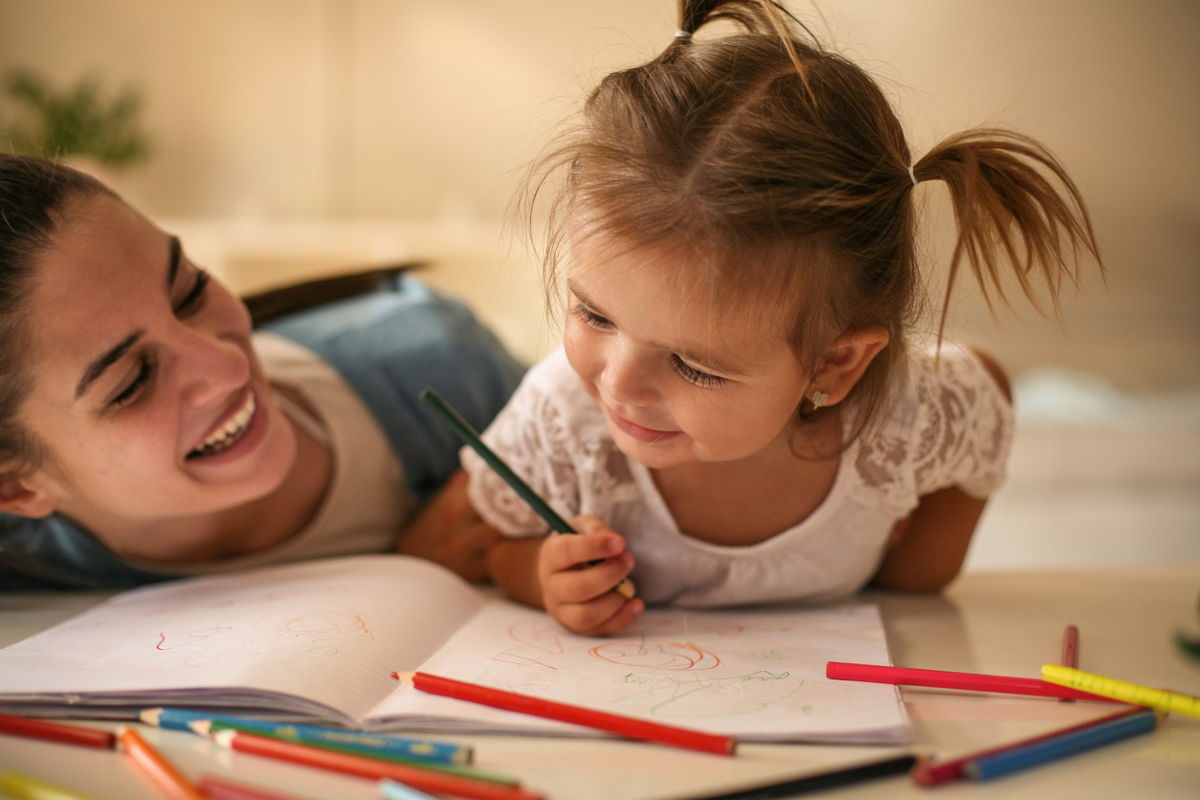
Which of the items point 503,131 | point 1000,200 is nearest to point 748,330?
point 1000,200

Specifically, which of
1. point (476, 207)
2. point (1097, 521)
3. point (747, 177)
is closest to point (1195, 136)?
point (1097, 521)

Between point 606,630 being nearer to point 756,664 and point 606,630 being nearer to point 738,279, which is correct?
point 756,664

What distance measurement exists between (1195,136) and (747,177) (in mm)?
1825

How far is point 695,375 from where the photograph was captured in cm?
59

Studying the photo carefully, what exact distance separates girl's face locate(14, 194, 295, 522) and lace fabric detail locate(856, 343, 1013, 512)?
470 mm

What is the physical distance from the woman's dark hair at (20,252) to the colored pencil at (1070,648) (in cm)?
69

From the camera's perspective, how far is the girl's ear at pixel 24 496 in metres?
0.75

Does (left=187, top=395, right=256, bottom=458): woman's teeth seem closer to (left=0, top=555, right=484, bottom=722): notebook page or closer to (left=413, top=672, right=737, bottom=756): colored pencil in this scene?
(left=0, top=555, right=484, bottom=722): notebook page

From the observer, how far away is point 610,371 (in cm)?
59

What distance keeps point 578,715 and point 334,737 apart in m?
0.11

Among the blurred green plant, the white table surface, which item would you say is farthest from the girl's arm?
the blurred green plant

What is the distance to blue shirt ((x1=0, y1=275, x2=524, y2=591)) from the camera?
1.07 m

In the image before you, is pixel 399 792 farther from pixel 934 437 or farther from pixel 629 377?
pixel 934 437

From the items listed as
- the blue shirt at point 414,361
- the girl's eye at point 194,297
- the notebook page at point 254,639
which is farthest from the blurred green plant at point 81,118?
the notebook page at point 254,639
